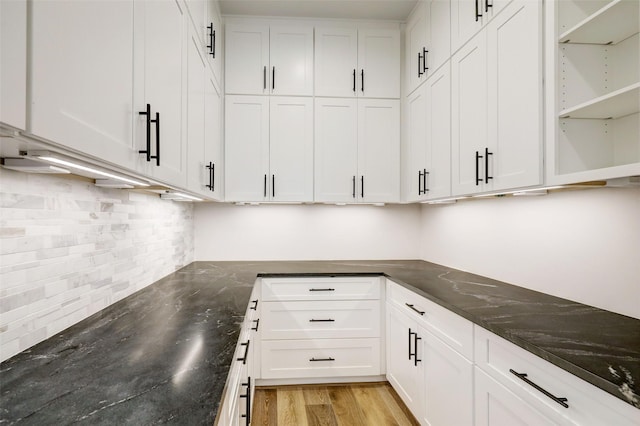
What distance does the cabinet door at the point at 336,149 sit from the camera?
9.75 ft

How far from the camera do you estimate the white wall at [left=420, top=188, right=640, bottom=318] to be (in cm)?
144

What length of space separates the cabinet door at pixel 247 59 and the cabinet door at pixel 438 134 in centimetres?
131

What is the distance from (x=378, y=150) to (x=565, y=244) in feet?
5.38

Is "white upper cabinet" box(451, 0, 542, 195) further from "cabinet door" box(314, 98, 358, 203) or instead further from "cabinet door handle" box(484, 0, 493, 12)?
"cabinet door" box(314, 98, 358, 203)

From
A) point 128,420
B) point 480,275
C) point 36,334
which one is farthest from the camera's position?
Result: point 480,275

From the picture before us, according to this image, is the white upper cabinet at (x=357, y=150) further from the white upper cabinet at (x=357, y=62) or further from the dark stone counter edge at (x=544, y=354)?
the dark stone counter edge at (x=544, y=354)

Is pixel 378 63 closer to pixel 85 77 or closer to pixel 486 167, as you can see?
pixel 486 167

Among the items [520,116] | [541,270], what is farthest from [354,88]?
[541,270]

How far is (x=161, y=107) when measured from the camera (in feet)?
4.42

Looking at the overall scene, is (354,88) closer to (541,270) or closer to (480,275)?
(480,275)

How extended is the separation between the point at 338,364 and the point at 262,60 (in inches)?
97.6

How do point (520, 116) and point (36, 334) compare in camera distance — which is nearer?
point (36, 334)

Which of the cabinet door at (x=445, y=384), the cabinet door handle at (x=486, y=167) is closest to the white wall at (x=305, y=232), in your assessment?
the cabinet door at (x=445, y=384)

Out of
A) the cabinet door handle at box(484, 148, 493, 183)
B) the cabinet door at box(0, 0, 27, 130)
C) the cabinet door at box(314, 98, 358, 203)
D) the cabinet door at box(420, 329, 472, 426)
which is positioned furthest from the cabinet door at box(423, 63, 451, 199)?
the cabinet door at box(0, 0, 27, 130)
